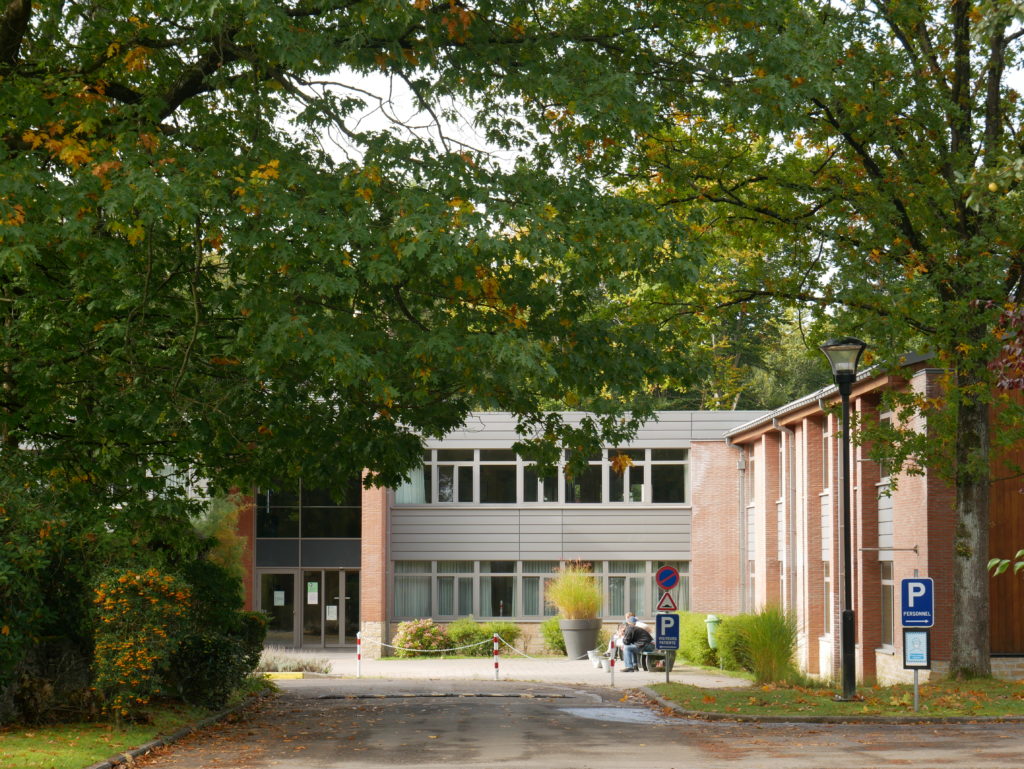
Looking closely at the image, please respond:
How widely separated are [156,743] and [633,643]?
64.2ft

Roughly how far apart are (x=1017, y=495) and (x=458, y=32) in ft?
47.1

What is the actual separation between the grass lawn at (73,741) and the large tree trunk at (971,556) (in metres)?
11.2

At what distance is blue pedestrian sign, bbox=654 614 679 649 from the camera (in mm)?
24266

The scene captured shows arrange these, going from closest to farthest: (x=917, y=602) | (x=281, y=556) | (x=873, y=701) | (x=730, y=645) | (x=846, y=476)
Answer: (x=917, y=602) → (x=873, y=701) → (x=846, y=476) → (x=730, y=645) → (x=281, y=556)

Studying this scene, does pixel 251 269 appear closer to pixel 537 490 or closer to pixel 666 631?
pixel 666 631

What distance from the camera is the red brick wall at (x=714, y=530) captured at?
41.8m

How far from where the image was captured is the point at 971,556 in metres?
21.0

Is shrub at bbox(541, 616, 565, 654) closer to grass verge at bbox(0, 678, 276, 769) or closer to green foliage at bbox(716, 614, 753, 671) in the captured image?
green foliage at bbox(716, 614, 753, 671)

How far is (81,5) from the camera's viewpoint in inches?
607

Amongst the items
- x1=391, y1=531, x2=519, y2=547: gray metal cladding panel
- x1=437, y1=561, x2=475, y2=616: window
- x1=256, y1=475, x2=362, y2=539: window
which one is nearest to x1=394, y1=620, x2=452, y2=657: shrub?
x1=437, y1=561, x2=475, y2=616: window

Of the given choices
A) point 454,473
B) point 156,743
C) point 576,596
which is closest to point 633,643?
point 576,596

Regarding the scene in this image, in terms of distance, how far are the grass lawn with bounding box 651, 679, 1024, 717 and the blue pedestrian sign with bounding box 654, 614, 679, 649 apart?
2.27 metres

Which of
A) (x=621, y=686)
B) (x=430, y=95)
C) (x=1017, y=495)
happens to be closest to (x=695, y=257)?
(x=430, y=95)

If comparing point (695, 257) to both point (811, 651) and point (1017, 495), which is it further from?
point (811, 651)
